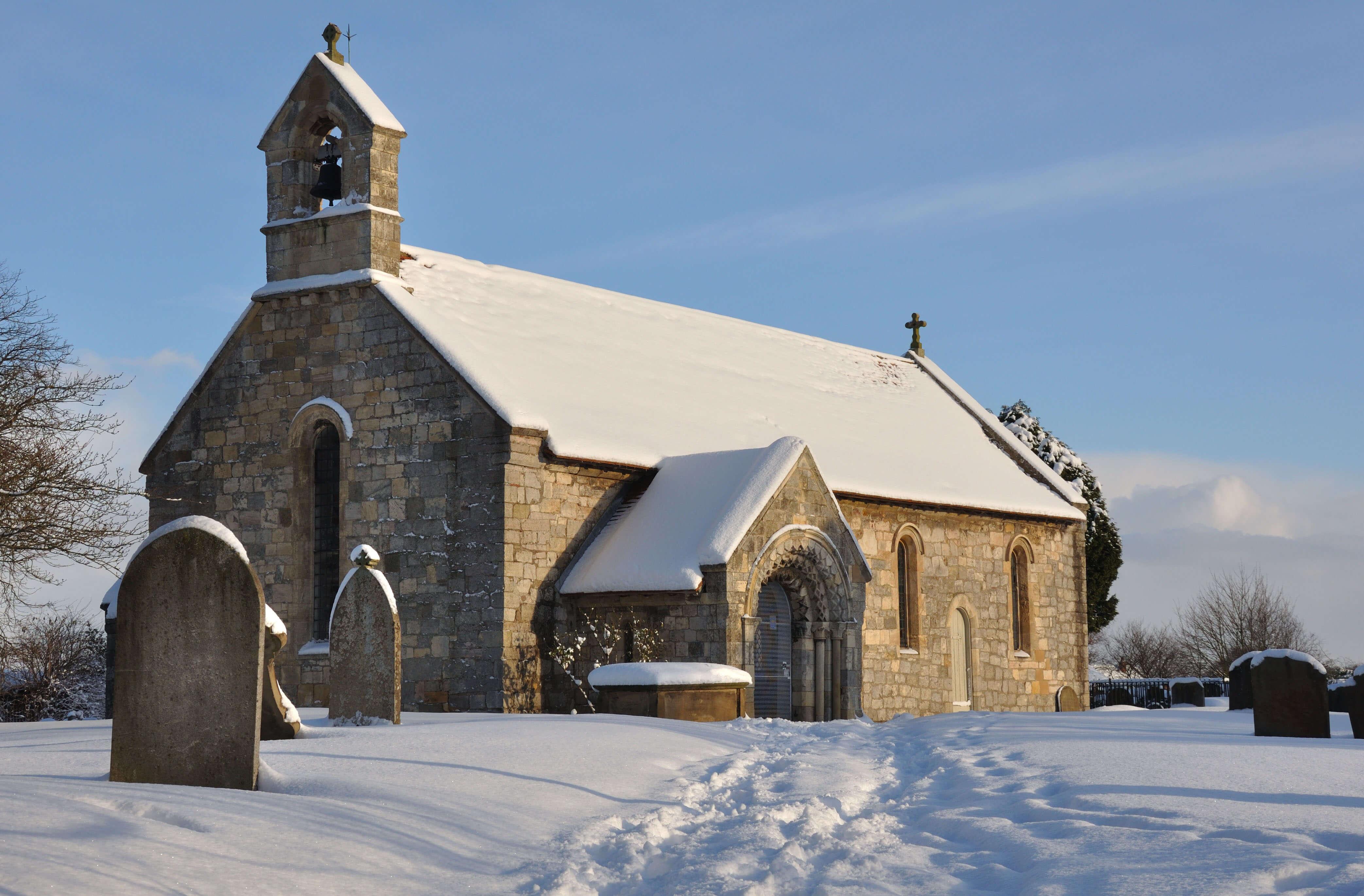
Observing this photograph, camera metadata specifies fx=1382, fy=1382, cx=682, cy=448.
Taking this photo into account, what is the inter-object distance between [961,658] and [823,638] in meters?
6.97

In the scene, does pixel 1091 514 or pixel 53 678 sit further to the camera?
pixel 1091 514

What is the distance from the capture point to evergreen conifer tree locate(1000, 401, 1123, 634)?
4338 centimetres

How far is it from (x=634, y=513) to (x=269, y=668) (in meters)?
11.2

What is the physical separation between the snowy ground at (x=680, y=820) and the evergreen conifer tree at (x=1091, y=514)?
31393 millimetres

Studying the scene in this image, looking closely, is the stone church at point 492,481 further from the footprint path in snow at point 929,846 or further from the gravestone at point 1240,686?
the footprint path in snow at point 929,846

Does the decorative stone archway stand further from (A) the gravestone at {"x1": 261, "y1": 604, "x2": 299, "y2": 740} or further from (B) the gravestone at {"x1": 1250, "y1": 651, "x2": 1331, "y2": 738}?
(A) the gravestone at {"x1": 261, "y1": 604, "x2": 299, "y2": 740}

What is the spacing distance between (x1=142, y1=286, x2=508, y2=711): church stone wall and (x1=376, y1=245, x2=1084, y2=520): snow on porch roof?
34.4 inches

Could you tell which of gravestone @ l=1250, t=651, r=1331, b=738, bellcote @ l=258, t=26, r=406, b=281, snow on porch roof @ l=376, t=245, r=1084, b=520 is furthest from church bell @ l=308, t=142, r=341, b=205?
gravestone @ l=1250, t=651, r=1331, b=738

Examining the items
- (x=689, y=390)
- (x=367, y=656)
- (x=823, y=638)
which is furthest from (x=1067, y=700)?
(x=367, y=656)

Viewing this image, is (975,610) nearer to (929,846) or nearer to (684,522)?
(684,522)

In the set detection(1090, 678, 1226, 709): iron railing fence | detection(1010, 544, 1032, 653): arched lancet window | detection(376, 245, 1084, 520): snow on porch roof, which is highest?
detection(376, 245, 1084, 520): snow on porch roof

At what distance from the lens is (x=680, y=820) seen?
8.91 meters

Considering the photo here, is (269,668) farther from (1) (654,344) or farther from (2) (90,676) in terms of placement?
(2) (90,676)

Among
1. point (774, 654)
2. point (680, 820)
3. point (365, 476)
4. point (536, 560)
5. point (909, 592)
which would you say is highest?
point (365, 476)
